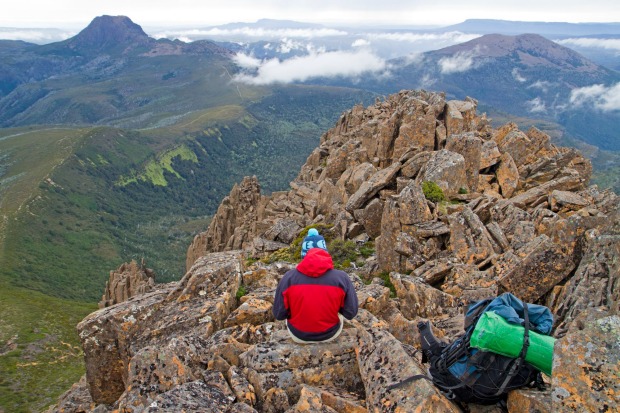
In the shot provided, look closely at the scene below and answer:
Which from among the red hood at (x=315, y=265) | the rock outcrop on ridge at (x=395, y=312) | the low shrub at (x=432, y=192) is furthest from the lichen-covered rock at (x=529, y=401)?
the low shrub at (x=432, y=192)

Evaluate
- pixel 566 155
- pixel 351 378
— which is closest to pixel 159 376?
pixel 351 378

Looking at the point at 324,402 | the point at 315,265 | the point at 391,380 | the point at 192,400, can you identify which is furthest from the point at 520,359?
the point at 192,400

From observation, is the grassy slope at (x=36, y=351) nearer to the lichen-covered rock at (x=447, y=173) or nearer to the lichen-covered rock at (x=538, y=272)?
the lichen-covered rock at (x=447, y=173)

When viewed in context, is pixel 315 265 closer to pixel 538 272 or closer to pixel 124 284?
pixel 538 272

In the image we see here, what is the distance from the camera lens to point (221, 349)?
1485 centimetres

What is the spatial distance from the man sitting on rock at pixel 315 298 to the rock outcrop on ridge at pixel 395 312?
598mm

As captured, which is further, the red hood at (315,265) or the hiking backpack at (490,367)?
the red hood at (315,265)

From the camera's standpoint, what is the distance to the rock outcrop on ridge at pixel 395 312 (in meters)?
10.7

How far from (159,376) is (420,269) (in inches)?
650

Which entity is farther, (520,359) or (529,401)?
(520,359)

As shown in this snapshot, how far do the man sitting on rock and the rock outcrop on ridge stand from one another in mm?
598

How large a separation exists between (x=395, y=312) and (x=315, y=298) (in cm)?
713

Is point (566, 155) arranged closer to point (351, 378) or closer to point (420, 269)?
point (420, 269)

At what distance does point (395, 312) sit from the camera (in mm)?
19344
